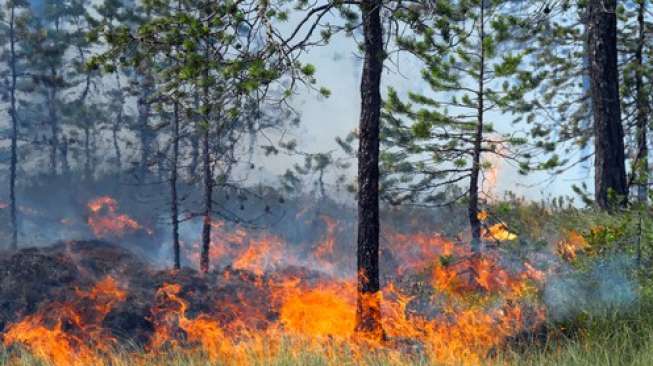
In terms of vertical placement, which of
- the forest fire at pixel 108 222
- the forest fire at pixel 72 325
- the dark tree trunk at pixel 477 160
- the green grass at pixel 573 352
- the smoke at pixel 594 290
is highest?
the dark tree trunk at pixel 477 160

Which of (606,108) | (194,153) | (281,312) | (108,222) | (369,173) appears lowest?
(281,312)

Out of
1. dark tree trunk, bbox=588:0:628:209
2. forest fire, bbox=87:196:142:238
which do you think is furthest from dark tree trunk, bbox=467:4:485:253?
forest fire, bbox=87:196:142:238

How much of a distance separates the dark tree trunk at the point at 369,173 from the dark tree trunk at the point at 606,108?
15.9 ft

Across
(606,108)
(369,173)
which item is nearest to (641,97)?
(606,108)

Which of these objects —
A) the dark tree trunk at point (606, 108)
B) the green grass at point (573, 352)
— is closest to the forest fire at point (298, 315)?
the green grass at point (573, 352)

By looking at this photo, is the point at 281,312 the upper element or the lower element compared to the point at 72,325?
upper

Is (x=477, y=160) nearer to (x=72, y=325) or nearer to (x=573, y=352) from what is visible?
(x=573, y=352)

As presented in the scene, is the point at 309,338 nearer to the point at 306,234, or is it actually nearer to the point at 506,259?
the point at 506,259

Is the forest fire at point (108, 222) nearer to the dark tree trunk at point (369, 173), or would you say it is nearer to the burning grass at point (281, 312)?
the burning grass at point (281, 312)

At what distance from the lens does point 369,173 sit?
8.95 m

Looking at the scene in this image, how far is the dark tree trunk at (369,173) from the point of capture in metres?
8.90

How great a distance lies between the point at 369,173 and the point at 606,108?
5.38 meters

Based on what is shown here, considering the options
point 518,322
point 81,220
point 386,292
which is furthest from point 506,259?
point 81,220

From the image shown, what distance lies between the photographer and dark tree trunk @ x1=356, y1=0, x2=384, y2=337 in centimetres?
890
